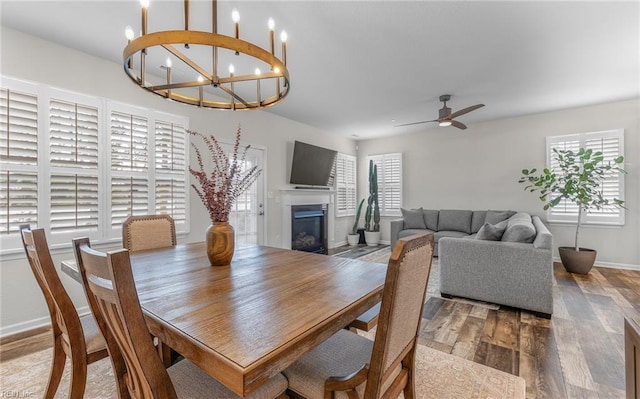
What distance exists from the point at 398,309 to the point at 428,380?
125cm

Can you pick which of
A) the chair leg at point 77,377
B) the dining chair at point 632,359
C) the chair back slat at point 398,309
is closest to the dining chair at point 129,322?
the chair back slat at point 398,309

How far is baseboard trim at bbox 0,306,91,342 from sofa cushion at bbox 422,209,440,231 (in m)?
5.55

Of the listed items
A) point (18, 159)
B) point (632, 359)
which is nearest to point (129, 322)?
point (632, 359)

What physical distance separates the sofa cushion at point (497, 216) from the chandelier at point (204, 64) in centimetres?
417

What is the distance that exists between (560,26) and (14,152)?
15.5 feet

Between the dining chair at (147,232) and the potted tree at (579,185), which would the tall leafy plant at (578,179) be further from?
the dining chair at (147,232)

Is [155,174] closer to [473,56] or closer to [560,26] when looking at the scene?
[473,56]

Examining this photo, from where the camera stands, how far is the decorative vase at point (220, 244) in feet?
5.35

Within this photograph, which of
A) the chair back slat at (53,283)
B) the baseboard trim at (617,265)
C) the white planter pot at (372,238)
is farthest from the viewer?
the white planter pot at (372,238)

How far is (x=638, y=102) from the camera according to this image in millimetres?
4137

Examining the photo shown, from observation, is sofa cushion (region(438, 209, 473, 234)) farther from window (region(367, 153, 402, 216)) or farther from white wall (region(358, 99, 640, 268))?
window (region(367, 153, 402, 216))

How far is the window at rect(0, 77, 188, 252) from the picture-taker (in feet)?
7.80

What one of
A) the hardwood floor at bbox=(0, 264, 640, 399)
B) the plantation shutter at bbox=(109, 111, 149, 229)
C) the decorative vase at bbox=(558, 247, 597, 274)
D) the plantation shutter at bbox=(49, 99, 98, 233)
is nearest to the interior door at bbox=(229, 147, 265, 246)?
the plantation shutter at bbox=(109, 111, 149, 229)

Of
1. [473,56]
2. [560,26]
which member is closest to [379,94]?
[473,56]
